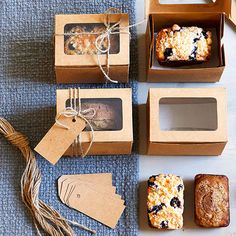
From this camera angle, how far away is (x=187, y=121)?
1.24 m

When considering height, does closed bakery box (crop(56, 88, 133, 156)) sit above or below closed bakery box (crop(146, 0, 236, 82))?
below

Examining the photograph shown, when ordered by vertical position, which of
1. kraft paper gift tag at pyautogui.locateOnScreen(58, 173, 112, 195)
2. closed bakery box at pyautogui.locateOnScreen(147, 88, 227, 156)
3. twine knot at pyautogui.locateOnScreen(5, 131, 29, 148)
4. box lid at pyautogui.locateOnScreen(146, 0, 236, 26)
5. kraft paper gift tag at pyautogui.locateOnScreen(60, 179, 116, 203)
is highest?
box lid at pyautogui.locateOnScreen(146, 0, 236, 26)

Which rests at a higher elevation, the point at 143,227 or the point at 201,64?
the point at 201,64

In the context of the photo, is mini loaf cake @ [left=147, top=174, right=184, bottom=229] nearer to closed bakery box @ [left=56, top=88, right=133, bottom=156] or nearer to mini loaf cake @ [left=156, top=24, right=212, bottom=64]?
closed bakery box @ [left=56, top=88, right=133, bottom=156]

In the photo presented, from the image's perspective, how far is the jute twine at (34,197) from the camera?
121 cm

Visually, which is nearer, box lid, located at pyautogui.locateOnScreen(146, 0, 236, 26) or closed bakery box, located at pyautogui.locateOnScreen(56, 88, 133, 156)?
closed bakery box, located at pyautogui.locateOnScreen(56, 88, 133, 156)

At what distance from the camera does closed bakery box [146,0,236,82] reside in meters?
1.22

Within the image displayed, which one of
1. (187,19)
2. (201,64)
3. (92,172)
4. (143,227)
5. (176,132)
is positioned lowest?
(143,227)

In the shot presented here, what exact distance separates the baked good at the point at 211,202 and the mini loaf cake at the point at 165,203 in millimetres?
42

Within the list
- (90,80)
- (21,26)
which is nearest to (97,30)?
(90,80)

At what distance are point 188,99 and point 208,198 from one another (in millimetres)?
234

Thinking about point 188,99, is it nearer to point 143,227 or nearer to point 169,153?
point 169,153

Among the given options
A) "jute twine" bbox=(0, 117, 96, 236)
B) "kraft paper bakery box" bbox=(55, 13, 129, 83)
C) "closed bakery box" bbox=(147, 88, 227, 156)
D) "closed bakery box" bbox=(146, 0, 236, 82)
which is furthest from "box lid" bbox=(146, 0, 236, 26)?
"jute twine" bbox=(0, 117, 96, 236)

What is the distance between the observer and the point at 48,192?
124 cm
